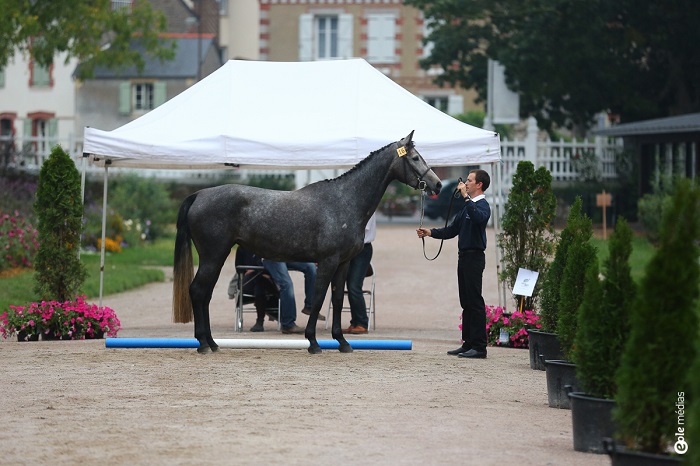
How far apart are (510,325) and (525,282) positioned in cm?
58

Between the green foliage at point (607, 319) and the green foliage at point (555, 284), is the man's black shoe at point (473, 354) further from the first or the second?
the green foliage at point (607, 319)

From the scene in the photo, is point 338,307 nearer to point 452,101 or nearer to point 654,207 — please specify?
point 654,207

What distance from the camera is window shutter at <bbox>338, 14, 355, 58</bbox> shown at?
6456cm

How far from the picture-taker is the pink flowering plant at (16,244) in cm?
2277

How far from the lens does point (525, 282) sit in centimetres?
1390

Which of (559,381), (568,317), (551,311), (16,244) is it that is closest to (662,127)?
(16,244)

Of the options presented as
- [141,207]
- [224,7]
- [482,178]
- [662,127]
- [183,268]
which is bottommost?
[183,268]

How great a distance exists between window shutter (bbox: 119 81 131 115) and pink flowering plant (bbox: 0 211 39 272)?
37518 millimetres

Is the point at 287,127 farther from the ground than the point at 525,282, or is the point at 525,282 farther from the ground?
the point at 287,127

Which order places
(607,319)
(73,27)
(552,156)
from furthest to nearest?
(552,156), (73,27), (607,319)

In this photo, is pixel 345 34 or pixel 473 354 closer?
pixel 473 354

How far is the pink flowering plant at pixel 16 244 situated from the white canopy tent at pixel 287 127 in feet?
25.7

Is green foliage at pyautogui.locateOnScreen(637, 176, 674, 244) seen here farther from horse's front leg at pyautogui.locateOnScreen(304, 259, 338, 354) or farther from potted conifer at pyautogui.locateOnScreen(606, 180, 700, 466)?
potted conifer at pyautogui.locateOnScreen(606, 180, 700, 466)

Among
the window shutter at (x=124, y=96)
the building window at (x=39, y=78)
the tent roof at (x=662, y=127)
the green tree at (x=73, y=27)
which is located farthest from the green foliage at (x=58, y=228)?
the building window at (x=39, y=78)
